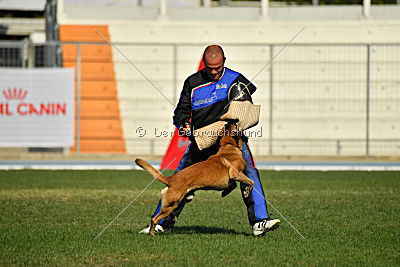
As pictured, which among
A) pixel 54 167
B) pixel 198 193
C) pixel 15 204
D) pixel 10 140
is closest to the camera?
pixel 15 204

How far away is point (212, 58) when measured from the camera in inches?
269

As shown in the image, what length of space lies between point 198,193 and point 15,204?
3.20 metres

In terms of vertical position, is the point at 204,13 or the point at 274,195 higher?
the point at 204,13

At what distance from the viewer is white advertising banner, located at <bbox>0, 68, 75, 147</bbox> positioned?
18.0m

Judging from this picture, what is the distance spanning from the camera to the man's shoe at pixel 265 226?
6.80 m

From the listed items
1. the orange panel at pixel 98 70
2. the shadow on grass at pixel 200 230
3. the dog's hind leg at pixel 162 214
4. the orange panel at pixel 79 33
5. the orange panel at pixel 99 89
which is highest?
the orange panel at pixel 79 33

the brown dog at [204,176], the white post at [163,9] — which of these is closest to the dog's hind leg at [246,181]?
the brown dog at [204,176]

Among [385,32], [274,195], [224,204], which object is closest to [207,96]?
[224,204]

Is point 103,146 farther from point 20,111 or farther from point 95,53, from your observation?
point 95,53

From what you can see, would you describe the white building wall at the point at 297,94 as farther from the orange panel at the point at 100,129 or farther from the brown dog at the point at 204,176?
the brown dog at the point at 204,176

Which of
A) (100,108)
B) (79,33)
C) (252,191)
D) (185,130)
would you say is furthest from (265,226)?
(79,33)

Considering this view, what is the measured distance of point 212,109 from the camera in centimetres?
704

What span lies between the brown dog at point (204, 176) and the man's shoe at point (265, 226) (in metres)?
0.38

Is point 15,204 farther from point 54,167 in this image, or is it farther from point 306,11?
point 306,11
